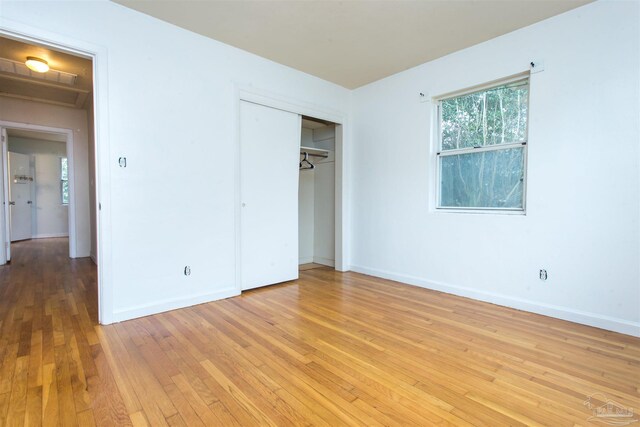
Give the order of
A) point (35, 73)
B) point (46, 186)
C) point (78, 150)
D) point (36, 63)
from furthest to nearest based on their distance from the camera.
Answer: point (46, 186)
point (78, 150)
point (35, 73)
point (36, 63)

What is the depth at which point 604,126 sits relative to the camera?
265 cm

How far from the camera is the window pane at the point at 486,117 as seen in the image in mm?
3215

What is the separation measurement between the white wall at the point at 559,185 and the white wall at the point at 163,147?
92.0 inches

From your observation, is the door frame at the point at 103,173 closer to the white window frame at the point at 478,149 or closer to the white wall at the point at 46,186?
the white window frame at the point at 478,149

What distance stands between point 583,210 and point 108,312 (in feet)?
14.1

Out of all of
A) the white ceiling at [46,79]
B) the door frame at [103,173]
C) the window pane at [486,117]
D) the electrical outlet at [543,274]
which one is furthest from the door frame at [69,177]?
the electrical outlet at [543,274]

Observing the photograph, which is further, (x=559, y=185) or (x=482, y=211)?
(x=482, y=211)

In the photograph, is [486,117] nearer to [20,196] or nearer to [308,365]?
[308,365]

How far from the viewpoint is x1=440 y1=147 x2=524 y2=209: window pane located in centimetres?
324

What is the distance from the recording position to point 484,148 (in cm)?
343

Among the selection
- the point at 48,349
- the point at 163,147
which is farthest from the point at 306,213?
the point at 48,349

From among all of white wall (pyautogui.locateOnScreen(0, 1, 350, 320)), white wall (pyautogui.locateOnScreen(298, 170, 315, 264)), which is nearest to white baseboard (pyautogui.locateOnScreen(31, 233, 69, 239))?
white wall (pyautogui.locateOnScreen(298, 170, 315, 264))

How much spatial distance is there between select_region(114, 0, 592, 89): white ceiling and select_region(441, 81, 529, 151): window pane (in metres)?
0.57

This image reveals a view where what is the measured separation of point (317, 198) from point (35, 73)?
169 inches
